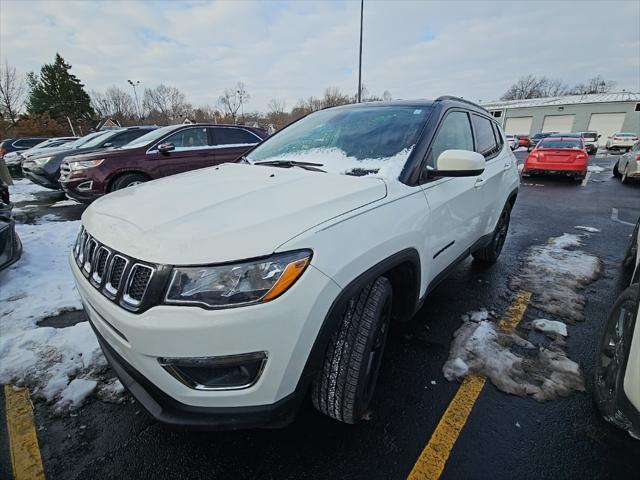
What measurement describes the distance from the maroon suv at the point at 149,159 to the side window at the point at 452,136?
360 cm

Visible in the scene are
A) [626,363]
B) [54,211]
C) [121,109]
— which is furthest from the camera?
[121,109]

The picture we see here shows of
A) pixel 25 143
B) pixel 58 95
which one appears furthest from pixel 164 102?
pixel 25 143

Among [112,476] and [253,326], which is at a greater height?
[253,326]

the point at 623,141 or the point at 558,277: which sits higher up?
the point at 558,277

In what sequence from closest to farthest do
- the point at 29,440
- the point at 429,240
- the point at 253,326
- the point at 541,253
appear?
1. the point at 253,326
2. the point at 29,440
3. the point at 429,240
4. the point at 541,253

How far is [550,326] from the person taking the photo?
8.86 feet

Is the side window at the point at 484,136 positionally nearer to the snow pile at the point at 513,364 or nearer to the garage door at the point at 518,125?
the snow pile at the point at 513,364

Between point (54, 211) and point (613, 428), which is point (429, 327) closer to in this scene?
point (613, 428)

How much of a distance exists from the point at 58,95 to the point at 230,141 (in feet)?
195

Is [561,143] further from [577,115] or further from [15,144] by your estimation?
[577,115]

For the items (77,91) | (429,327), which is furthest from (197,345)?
(77,91)

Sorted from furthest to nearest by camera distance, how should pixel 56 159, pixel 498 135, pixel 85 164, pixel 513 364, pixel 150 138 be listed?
pixel 56 159 → pixel 150 138 → pixel 85 164 → pixel 498 135 → pixel 513 364

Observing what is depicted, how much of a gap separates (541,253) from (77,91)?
215ft

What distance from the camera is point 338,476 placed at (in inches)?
62.8
